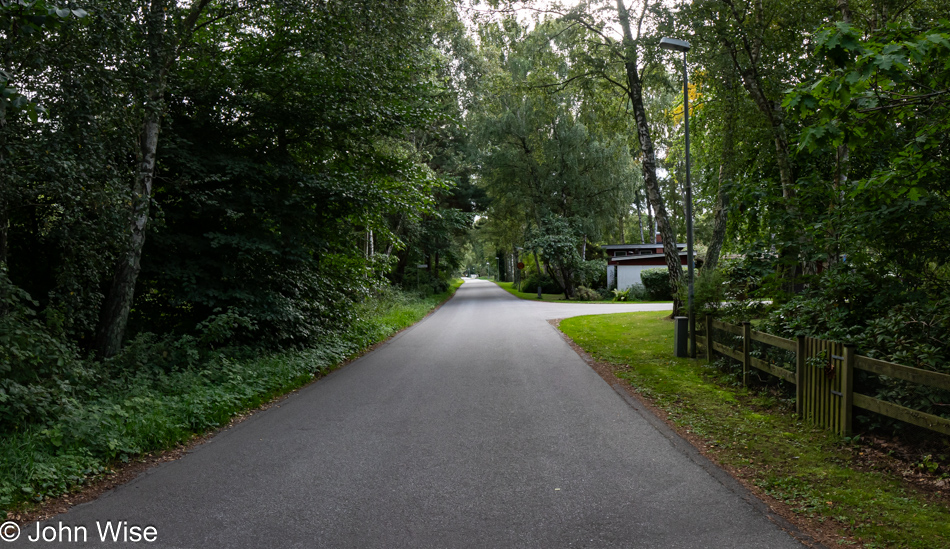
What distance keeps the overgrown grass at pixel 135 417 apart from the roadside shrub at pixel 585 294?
81.0 ft

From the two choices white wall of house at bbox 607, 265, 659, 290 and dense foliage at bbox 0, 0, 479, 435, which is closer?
dense foliage at bbox 0, 0, 479, 435

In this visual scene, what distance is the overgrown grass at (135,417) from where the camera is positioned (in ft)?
14.7

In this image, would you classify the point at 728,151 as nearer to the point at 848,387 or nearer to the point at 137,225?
the point at 848,387

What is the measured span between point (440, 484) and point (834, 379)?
14.4 ft

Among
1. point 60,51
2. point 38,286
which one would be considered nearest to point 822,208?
point 60,51

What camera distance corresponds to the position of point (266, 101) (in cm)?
1010

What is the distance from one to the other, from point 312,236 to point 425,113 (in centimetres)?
350

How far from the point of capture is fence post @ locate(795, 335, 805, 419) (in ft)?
21.0

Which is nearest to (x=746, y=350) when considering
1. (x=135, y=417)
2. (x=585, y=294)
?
(x=135, y=417)

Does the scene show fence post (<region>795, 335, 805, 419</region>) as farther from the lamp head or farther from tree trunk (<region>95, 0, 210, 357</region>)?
tree trunk (<region>95, 0, 210, 357</region>)

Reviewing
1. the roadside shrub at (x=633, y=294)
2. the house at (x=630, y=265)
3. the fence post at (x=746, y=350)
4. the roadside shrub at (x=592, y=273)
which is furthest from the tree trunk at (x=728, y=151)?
the house at (x=630, y=265)

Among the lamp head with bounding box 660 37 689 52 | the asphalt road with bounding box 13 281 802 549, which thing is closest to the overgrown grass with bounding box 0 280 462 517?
the asphalt road with bounding box 13 281 802 549

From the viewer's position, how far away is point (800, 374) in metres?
6.46

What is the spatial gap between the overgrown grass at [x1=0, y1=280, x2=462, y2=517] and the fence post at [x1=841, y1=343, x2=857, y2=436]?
7.12 meters
